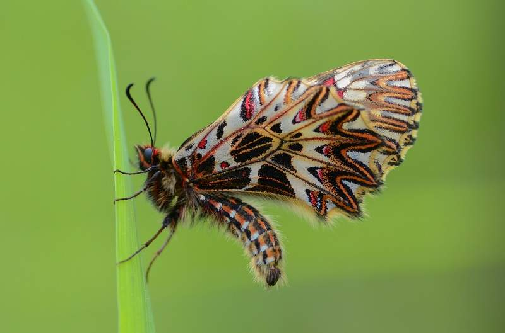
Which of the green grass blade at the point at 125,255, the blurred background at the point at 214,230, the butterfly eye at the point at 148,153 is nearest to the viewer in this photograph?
the green grass blade at the point at 125,255

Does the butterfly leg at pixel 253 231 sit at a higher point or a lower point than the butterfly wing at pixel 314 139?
lower

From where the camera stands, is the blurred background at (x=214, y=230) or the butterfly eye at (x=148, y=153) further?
the blurred background at (x=214, y=230)

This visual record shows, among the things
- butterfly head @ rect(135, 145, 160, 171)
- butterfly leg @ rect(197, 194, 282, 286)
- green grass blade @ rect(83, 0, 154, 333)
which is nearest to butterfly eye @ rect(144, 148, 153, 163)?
butterfly head @ rect(135, 145, 160, 171)

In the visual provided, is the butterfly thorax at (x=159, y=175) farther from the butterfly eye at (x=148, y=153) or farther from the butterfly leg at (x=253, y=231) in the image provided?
the butterfly leg at (x=253, y=231)

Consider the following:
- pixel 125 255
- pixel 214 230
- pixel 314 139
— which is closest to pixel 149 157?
pixel 314 139

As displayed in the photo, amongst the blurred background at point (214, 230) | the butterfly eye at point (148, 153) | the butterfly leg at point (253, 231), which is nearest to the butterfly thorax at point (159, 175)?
the butterfly eye at point (148, 153)

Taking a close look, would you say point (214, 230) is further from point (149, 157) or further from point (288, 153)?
point (288, 153)

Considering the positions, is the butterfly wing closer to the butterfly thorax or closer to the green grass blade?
the butterfly thorax
